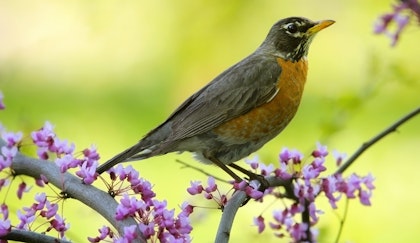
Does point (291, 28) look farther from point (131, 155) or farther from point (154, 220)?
point (154, 220)

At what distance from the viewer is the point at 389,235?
3.85m

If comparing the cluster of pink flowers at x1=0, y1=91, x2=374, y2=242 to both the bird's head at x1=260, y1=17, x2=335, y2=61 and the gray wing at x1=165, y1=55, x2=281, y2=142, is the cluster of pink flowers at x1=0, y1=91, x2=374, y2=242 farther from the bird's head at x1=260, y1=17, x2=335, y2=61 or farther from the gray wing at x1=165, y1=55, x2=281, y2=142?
the bird's head at x1=260, y1=17, x2=335, y2=61

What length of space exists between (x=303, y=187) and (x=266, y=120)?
64cm

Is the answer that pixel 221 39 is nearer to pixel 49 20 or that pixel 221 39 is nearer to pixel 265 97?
pixel 49 20

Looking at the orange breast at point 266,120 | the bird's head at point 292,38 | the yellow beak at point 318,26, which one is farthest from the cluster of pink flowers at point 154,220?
the bird's head at point 292,38

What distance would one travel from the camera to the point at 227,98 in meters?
2.38

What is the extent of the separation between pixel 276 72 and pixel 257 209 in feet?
4.31

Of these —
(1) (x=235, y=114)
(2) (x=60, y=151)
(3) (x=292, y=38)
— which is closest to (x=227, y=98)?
(1) (x=235, y=114)

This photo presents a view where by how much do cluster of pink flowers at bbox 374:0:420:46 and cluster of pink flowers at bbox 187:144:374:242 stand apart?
0.26 metres

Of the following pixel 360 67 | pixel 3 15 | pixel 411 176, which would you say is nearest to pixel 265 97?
pixel 411 176

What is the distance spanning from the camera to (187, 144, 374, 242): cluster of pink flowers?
5.39 feet

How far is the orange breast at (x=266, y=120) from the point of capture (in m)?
2.28

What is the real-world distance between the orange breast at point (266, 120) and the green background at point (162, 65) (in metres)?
1.85

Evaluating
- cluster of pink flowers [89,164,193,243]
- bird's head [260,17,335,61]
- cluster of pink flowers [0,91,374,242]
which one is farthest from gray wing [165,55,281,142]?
cluster of pink flowers [89,164,193,243]
